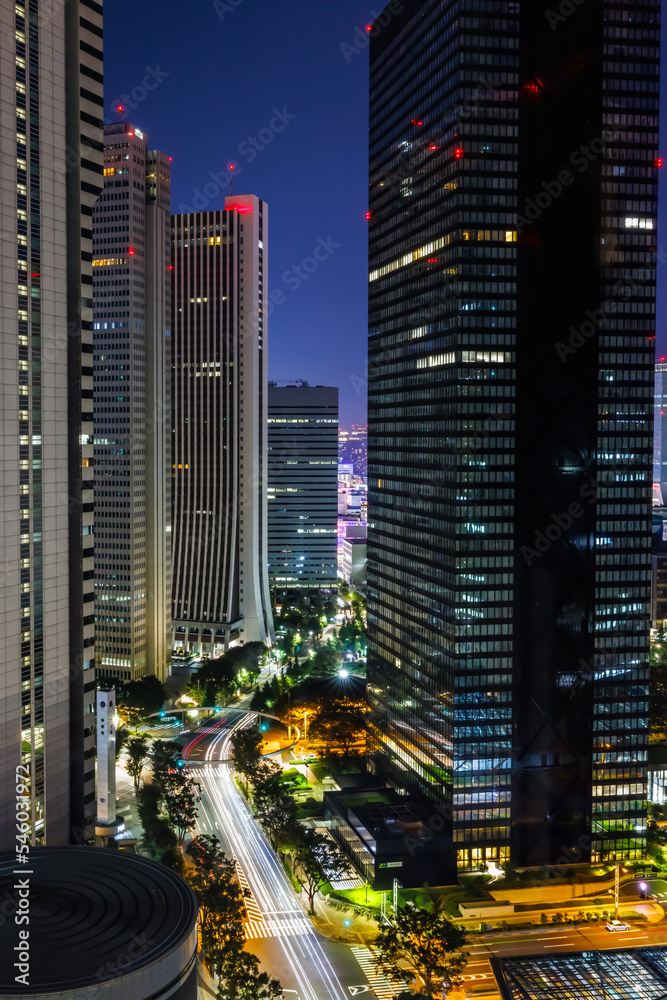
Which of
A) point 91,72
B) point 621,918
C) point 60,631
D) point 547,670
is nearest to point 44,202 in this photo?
point 91,72

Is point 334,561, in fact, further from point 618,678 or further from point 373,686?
point 618,678

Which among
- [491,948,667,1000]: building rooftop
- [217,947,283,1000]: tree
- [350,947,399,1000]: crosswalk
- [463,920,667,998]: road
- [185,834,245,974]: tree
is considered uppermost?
[491,948,667,1000]: building rooftop

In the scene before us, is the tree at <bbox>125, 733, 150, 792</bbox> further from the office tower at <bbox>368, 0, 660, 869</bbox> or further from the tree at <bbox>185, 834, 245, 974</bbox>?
the office tower at <bbox>368, 0, 660, 869</bbox>

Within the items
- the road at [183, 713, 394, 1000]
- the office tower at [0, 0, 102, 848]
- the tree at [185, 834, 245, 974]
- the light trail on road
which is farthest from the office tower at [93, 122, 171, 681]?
the tree at [185, 834, 245, 974]

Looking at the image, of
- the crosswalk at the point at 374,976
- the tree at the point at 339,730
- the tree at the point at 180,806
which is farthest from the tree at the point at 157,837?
the tree at the point at 339,730

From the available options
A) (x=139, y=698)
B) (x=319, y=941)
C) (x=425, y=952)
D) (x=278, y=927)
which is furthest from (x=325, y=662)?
(x=425, y=952)

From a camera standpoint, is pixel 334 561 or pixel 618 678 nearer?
pixel 618 678
